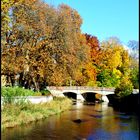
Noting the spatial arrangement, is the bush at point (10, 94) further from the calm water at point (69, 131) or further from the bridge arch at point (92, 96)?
the bridge arch at point (92, 96)

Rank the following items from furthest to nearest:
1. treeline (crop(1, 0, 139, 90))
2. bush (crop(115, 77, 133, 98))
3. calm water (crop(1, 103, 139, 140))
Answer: bush (crop(115, 77, 133, 98)) < treeline (crop(1, 0, 139, 90)) < calm water (crop(1, 103, 139, 140))

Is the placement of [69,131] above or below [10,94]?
below

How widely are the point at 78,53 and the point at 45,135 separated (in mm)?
30383

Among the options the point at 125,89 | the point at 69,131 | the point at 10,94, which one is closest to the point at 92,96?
the point at 125,89

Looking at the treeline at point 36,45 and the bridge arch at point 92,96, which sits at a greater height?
the treeline at point 36,45

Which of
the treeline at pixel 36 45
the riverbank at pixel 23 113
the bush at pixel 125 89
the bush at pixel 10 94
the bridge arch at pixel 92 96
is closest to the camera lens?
the riverbank at pixel 23 113

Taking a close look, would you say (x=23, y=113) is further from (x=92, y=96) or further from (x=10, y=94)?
(x=92, y=96)

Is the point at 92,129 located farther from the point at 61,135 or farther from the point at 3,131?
the point at 3,131

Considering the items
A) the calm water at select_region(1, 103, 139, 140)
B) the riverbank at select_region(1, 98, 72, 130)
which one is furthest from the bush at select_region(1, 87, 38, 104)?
the calm water at select_region(1, 103, 139, 140)

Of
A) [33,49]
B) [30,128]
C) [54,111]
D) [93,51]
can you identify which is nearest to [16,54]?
[33,49]

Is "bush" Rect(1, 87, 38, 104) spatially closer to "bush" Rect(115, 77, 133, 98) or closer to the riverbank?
the riverbank

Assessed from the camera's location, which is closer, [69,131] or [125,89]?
[69,131]

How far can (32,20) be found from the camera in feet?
127

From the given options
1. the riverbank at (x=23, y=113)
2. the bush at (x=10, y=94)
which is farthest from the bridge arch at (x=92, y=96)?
the bush at (x=10, y=94)
